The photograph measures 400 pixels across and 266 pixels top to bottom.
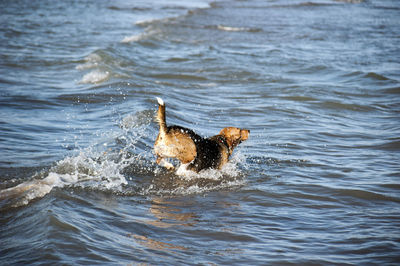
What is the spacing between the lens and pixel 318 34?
80.9 ft

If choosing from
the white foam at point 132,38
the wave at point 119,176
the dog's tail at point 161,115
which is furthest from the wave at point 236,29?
the dog's tail at point 161,115

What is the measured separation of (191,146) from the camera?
24.7ft

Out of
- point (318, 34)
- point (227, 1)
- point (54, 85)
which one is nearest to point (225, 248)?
point (54, 85)

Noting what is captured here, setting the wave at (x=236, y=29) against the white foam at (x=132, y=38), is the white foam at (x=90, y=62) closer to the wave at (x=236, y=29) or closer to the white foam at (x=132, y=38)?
the white foam at (x=132, y=38)

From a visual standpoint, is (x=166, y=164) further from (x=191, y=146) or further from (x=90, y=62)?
(x=90, y=62)

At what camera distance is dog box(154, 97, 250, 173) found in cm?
725

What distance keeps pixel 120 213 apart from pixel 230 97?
7.72m

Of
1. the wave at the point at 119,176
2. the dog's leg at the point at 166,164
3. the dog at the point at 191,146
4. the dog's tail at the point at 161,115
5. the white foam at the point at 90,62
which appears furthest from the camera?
the white foam at the point at 90,62

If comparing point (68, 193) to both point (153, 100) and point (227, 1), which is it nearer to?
point (153, 100)

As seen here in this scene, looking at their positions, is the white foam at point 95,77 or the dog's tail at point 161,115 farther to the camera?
the white foam at point 95,77

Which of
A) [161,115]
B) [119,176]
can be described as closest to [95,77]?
[119,176]

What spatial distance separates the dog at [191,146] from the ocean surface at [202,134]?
0.23m

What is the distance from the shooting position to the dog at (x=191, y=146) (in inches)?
285

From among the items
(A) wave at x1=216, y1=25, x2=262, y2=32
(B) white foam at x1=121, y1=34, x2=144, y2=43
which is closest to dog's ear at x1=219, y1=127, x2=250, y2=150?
(B) white foam at x1=121, y1=34, x2=144, y2=43
